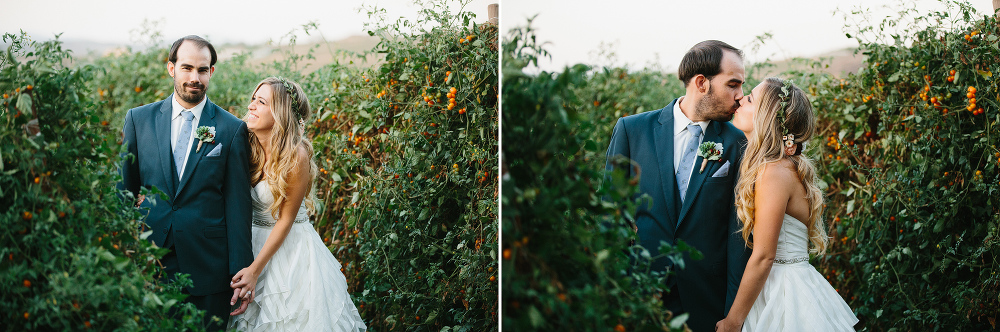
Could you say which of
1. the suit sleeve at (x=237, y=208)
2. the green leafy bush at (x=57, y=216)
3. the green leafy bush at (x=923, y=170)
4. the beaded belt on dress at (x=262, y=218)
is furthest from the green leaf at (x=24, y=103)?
the green leafy bush at (x=923, y=170)

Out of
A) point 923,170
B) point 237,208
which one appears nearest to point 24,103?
point 237,208

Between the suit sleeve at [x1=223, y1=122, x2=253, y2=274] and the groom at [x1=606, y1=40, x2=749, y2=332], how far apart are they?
143 cm

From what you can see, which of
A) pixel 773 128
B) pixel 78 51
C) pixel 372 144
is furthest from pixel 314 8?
Result: pixel 773 128

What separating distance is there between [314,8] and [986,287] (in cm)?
379

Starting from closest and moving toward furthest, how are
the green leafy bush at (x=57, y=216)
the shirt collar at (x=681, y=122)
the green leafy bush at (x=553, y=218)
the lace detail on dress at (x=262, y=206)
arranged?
the green leafy bush at (x=553, y=218) < the green leafy bush at (x=57, y=216) < the shirt collar at (x=681, y=122) < the lace detail on dress at (x=262, y=206)

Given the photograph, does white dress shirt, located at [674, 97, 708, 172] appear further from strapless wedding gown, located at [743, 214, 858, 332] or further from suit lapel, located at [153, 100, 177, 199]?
suit lapel, located at [153, 100, 177, 199]

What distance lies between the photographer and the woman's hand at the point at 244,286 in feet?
8.63

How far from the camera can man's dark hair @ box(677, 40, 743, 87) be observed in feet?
8.48

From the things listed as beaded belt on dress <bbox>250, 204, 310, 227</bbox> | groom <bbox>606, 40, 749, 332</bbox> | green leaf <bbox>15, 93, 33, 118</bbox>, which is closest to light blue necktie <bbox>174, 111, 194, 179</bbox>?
beaded belt on dress <bbox>250, 204, 310, 227</bbox>

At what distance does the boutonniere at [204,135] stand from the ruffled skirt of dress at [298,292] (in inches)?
18.5

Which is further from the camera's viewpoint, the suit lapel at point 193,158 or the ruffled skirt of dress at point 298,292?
the ruffled skirt of dress at point 298,292

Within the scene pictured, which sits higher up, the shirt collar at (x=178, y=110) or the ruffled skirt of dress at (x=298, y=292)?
the shirt collar at (x=178, y=110)

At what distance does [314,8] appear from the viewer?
4156 mm

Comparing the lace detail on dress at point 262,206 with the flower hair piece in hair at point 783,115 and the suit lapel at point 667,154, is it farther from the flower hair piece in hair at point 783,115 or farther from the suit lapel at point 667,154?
the flower hair piece in hair at point 783,115
